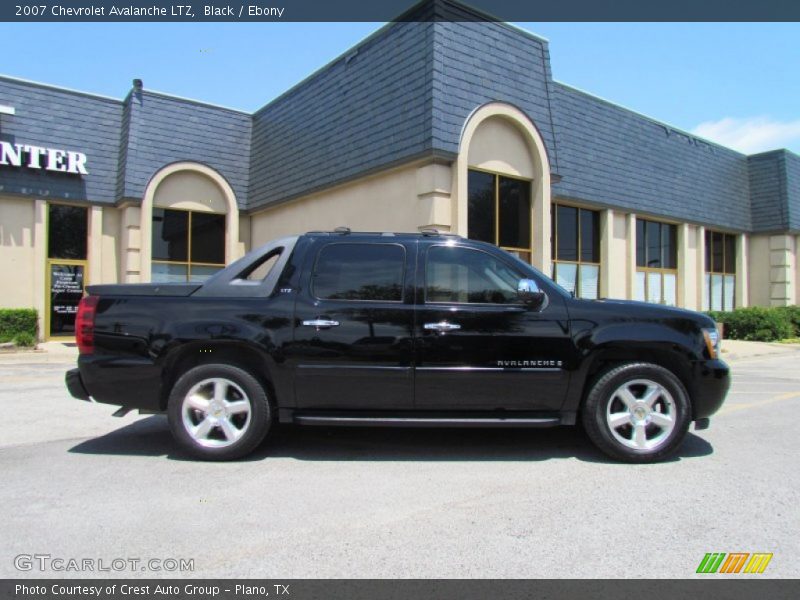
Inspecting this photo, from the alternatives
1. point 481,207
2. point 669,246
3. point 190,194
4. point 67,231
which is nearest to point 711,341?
point 481,207

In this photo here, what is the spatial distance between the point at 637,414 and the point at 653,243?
15891 millimetres

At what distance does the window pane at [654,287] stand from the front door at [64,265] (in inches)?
702

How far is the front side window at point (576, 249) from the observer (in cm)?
1588

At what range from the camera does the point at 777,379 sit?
10.2 m

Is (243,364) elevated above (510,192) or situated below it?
below

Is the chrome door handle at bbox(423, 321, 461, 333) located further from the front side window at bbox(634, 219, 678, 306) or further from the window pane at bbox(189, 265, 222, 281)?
the front side window at bbox(634, 219, 678, 306)

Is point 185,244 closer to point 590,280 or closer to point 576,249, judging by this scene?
point 576,249

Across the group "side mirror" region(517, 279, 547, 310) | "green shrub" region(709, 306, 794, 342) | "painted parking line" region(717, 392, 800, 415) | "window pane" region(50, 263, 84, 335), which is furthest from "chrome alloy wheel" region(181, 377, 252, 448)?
"green shrub" region(709, 306, 794, 342)

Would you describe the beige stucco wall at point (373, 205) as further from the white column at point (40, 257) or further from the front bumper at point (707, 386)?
the front bumper at point (707, 386)

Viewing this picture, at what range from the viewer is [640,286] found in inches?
718

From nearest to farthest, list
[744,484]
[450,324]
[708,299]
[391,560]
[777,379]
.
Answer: [391,560] → [744,484] → [450,324] → [777,379] → [708,299]

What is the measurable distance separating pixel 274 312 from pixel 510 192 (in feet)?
30.8
